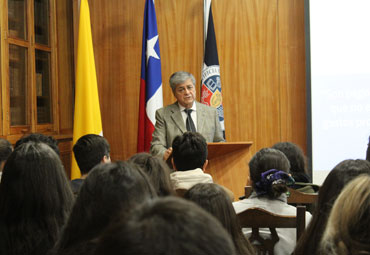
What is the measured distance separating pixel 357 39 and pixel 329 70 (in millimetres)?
455

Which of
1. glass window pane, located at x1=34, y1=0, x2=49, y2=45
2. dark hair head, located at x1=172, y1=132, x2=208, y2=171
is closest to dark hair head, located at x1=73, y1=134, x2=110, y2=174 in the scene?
dark hair head, located at x1=172, y1=132, x2=208, y2=171

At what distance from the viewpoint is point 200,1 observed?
5.69 metres

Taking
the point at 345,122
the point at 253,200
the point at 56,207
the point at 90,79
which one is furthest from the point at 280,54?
the point at 56,207

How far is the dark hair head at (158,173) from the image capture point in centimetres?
224

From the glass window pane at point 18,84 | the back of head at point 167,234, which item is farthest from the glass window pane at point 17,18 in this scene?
the back of head at point 167,234

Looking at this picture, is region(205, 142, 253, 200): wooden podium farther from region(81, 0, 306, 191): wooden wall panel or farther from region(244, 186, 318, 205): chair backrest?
region(81, 0, 306, 191): wooden wall panel

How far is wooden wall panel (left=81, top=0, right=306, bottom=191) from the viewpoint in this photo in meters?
5.50

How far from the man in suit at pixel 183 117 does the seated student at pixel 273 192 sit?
1697 millimetres

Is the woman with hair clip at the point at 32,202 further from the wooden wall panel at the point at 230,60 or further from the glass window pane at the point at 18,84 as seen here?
the wooden wall panel at the point at 230,60

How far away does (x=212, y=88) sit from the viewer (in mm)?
5270

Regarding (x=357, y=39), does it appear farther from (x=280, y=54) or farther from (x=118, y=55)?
(x=118, y=55)

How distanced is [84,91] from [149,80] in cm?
73

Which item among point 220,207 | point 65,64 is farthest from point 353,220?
point 65,64

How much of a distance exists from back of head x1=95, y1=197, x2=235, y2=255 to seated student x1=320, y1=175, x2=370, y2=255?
606mm
